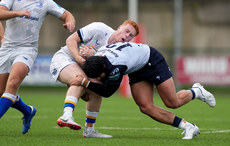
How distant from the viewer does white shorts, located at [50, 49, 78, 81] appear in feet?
21.5

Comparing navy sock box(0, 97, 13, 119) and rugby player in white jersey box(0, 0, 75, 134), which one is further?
rugby player in white jersey box(0, 0, 75, 134)

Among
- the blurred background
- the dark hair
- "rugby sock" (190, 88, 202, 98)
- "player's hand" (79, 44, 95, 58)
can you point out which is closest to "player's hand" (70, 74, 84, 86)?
the dark hair

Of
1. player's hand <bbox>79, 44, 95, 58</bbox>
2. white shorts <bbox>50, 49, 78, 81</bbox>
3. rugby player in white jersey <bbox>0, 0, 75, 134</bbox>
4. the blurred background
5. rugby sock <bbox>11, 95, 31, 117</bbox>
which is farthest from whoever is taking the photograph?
the blurred background

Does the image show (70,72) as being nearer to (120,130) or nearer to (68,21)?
(68,21)

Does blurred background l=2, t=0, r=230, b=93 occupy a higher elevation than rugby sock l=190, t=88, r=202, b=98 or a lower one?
lower

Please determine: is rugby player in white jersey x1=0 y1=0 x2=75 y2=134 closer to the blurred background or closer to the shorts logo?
the shorts logo

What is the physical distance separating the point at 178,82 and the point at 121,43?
11.6 m

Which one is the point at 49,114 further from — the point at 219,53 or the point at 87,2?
the point at 87,2

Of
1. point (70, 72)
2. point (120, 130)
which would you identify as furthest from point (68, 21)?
point (120, 130)

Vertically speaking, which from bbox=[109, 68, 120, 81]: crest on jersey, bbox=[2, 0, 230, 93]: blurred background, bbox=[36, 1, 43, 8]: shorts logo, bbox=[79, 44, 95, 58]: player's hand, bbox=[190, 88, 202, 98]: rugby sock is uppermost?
bbox=[36, 1, 43, 8]: shorts logo

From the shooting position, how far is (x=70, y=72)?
21.0 feet

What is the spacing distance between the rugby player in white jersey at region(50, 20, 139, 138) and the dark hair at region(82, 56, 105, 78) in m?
0.28

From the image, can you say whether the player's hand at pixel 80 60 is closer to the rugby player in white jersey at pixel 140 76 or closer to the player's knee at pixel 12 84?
the rugby player in white jersey at pixel 140 76

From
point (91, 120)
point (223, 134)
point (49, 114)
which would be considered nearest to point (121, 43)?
point (91, 120)
